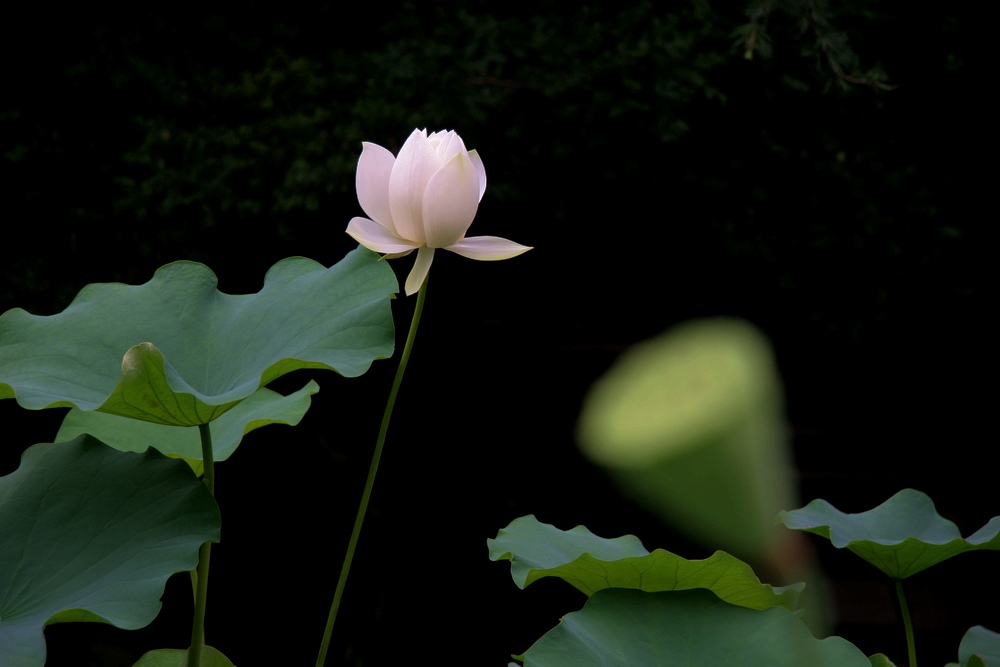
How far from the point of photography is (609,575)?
2.22 ft

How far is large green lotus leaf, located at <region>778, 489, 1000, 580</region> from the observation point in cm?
72

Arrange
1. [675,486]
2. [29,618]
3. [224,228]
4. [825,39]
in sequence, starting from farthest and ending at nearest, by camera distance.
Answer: [224,228]
[825,39]
[29,618]
[675,486]

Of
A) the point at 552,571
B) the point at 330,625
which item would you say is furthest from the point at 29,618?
the point at 552,571

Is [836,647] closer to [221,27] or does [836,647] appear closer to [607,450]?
[607,450]

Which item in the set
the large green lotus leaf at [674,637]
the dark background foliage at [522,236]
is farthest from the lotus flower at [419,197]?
the dark background foliage at [522,236]

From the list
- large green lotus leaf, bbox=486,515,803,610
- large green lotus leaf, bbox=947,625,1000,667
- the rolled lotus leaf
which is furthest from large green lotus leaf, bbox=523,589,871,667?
the rolled lotus leaf

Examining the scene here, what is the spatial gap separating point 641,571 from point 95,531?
40 cm

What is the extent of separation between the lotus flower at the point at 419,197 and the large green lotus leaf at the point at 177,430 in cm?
16

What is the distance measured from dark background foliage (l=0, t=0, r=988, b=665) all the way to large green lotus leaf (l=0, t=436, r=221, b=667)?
1233 millimetres

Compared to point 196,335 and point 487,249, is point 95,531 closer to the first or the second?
point 196,335

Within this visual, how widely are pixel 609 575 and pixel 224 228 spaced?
148 centimetres

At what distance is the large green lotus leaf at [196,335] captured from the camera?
63 cm

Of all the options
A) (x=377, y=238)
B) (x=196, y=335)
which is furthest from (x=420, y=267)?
(x=196, y=335)

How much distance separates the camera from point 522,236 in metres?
2.04
